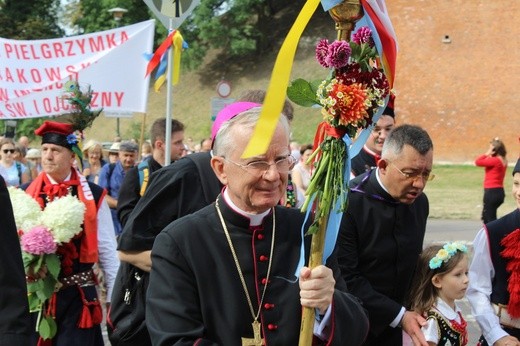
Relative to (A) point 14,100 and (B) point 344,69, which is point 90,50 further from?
(B) point 344,69

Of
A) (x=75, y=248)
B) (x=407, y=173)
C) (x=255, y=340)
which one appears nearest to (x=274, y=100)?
(x=255, y=340)

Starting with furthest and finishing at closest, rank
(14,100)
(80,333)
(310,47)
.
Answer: (310,47)
(14,100)
(80,333)

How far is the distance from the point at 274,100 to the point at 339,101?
0.51 metres

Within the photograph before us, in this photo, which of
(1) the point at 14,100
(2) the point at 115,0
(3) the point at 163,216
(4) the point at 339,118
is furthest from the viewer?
(2) the point at 115,0

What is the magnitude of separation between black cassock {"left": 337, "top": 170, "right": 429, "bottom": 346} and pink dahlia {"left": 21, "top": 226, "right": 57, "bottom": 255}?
2.01m

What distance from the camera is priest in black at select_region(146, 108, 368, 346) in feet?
10.8

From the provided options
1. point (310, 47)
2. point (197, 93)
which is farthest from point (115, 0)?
point (310, 47)

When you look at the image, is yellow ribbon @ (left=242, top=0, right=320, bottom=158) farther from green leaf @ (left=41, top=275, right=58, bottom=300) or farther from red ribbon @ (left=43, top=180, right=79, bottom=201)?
red ribbon @ (left=43, top=180, right=79, bottom=201)

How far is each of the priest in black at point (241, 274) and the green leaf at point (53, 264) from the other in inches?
103

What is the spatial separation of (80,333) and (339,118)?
11.3 feet

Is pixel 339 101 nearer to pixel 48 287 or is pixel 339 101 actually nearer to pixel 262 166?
pixel 262 166

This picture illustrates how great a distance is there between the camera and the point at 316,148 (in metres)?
3.29

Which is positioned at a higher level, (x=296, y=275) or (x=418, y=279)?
(x=296, y=275)

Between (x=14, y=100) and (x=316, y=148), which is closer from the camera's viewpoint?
(x=316, y=148)
